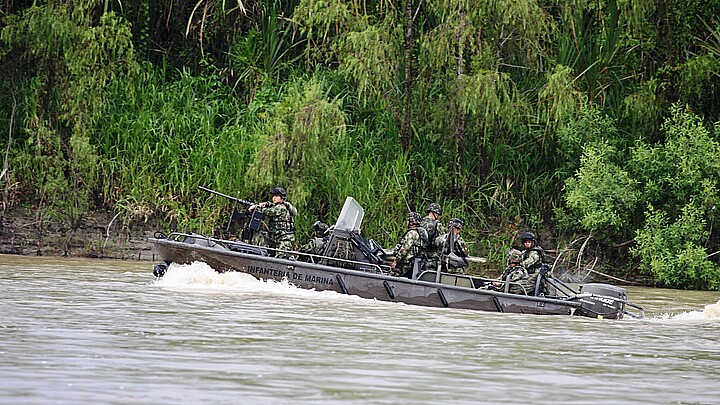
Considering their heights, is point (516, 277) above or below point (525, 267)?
below

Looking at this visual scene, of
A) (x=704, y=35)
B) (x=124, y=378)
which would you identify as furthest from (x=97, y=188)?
(x=124, y=378)

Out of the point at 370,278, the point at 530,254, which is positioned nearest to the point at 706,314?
the point at 530,254

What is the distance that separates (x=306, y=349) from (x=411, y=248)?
577 centimetres

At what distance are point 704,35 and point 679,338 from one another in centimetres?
1268

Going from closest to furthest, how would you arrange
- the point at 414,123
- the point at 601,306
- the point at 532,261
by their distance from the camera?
the point at 601,306 < the point at 532,261 < the point at 414,123

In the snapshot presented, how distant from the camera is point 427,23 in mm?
26391

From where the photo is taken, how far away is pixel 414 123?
25625 millimetres

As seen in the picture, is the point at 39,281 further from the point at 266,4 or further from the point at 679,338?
the point at 266,4

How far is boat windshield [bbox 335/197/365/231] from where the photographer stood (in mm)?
17891

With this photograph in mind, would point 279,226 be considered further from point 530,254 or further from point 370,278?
point 530,254

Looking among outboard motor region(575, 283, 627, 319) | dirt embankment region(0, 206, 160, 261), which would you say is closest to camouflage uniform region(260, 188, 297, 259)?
outboard motor region(575, 283, 627, 319)

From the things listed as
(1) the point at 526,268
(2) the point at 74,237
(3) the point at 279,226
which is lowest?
(2) the point at 74,237

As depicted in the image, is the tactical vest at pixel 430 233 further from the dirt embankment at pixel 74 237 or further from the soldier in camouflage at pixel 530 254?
the dirt embankment at pixel 74 237

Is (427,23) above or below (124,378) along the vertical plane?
above
